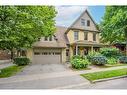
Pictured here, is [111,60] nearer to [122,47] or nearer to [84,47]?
[122,47]

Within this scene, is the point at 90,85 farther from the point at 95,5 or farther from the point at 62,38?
the point at 95,5

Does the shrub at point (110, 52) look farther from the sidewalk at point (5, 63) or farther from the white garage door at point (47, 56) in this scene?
the sidewalk at point (5, 63)

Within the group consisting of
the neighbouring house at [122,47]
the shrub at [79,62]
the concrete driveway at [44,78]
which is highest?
the neighbouring house at [122,47]

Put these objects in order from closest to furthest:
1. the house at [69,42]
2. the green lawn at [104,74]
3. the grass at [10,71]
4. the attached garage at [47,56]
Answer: the green lawn at [104,74] < the house at [69,42] < the attached garage at [47,56] < the grass at [10,71]

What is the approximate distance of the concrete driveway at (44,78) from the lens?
806 centimetres

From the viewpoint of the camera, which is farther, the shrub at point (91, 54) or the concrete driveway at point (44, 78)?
the shrub at point (91, 54)

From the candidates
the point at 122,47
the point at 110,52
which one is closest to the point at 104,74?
the point at 110,52

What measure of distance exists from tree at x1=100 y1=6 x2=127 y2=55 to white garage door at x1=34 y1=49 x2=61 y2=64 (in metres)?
1.64

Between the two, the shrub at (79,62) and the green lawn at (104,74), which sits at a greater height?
the shrub at (79,62)

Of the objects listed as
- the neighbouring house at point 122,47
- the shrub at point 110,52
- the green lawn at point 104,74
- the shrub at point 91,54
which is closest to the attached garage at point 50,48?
the shrub at point 91,54

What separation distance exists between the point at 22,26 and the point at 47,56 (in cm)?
139

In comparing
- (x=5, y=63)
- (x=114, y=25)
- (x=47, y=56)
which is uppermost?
(x=114, y=25)

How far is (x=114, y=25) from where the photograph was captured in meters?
10.1
